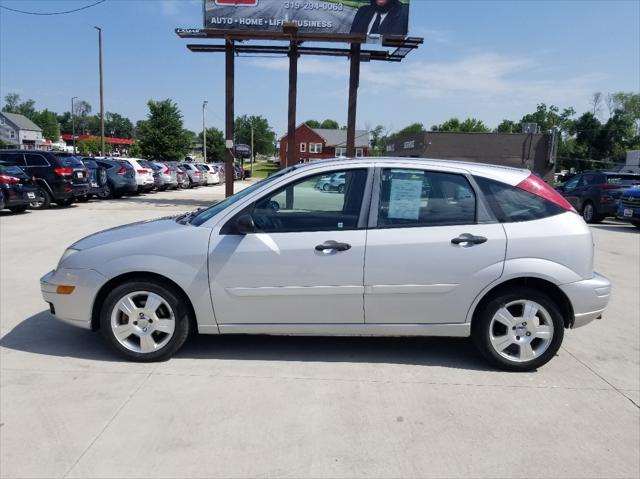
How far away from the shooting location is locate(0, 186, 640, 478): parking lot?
3.04 m

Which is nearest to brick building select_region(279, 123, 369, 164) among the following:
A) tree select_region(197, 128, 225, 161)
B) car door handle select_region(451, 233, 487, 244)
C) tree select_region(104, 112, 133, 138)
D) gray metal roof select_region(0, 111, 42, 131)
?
tree select_region(197, 128, 225, 161)

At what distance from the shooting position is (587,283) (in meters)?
4.27

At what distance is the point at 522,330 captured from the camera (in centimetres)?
427

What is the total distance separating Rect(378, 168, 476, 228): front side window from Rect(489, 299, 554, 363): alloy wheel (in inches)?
31.5

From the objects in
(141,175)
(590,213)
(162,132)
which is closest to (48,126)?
(162,132)

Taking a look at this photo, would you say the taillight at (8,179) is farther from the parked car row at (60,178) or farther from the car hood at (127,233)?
the car hood at (127,233)

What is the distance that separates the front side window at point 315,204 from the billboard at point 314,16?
16.7 meters

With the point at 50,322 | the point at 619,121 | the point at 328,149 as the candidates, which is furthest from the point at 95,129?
the point at 50,322

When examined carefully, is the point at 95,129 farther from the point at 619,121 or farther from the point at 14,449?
the point at 14,449

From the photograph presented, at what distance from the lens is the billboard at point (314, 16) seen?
1945 cm

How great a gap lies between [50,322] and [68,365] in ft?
4.08

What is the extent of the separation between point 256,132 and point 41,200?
95.0m

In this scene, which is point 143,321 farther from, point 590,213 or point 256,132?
point 256,132

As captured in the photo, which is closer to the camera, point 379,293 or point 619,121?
point 379,293
